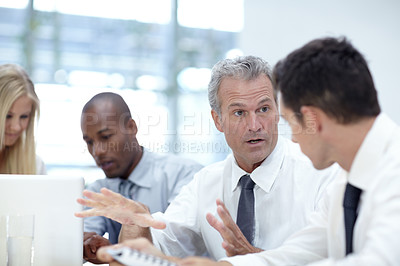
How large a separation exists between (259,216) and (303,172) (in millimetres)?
263

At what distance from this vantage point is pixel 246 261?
4.47 feet

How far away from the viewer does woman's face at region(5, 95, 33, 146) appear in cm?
273

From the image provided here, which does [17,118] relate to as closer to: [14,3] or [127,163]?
[127,163]

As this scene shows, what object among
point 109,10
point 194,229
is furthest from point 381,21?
point 194,229

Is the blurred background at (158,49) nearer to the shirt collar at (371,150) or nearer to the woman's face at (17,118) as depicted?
the woman's face at (17,118)

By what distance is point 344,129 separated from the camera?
1.18m

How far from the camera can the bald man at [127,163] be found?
286 centimetres

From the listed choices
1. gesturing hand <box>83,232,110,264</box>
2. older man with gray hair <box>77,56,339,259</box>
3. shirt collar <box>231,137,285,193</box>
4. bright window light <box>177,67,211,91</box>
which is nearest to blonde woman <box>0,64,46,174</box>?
gesturing hand <box>83,232,110,264</box>

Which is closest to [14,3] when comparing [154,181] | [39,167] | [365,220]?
[39,167]

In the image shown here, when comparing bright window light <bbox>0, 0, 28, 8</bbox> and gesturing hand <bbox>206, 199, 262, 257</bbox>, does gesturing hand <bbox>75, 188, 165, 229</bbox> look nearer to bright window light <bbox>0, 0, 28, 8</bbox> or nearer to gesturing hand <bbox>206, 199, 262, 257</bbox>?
gesturing hand <bbox>206, 199, 262, 257</bbox>

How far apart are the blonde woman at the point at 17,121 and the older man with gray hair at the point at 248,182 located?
111 centimetres

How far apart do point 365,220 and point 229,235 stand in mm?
611

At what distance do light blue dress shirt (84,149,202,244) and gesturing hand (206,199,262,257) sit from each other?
114 centimetres

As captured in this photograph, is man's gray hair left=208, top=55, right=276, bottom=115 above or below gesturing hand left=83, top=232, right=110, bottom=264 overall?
above
